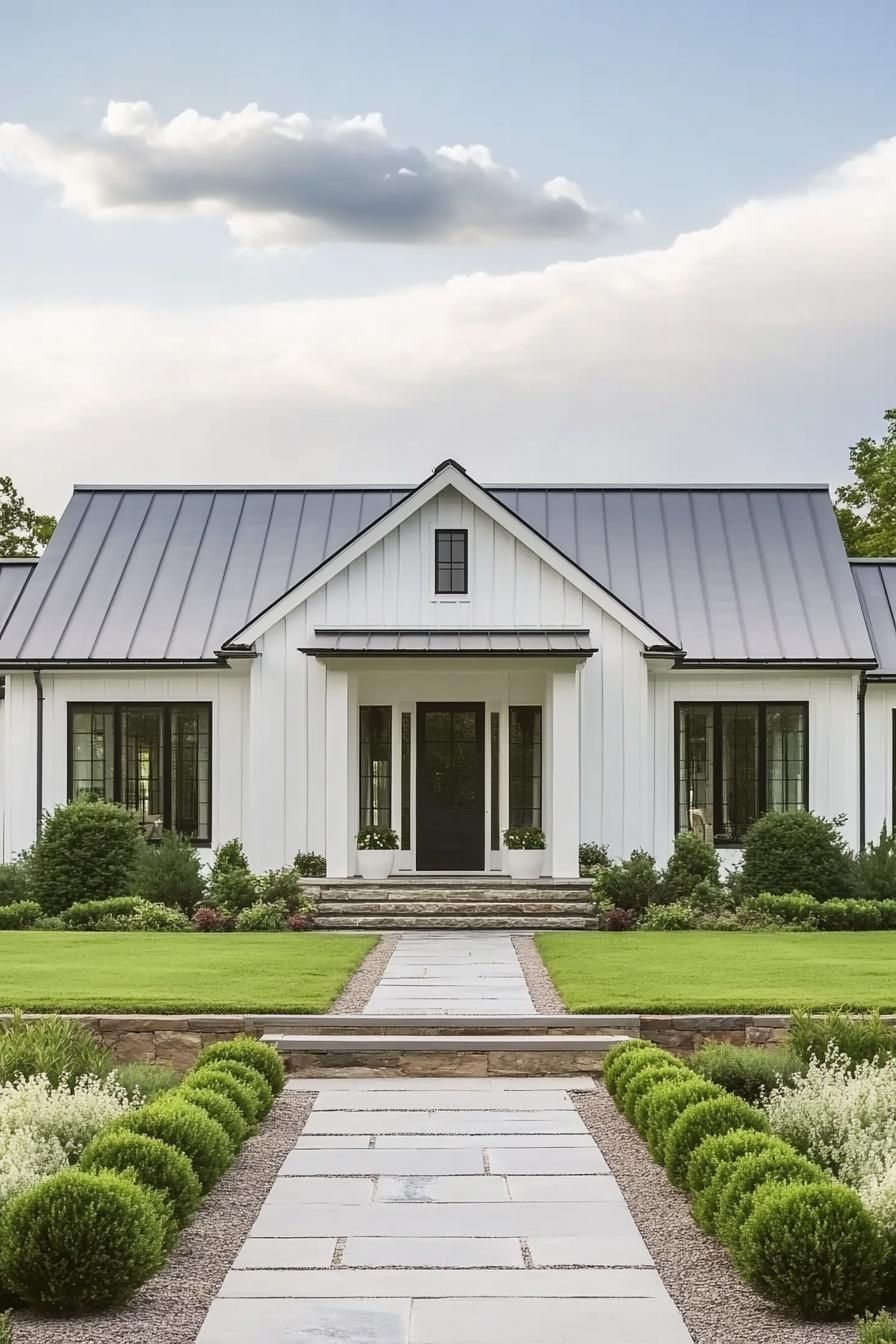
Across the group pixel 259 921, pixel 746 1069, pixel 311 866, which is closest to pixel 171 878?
pixel 259 921

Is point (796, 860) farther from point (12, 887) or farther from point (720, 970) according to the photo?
point (12, 887)

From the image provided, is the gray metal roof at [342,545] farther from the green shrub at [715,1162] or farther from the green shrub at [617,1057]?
the green shrub at [715,1162]

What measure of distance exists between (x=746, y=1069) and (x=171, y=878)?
36.1 feet

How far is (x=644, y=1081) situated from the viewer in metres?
8.41

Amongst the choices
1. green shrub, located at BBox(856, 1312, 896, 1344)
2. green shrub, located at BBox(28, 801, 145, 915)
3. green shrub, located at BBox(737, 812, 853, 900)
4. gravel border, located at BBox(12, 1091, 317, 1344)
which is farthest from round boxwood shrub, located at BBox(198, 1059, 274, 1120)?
green shrub, located at BBox(737, 812, 853, 900)

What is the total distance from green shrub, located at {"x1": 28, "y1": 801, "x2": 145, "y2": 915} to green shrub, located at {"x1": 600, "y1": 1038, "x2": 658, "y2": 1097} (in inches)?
417

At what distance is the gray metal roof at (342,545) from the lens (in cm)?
2152

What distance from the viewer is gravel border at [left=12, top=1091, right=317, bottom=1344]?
5227 mm

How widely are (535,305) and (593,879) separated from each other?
10.7 metres

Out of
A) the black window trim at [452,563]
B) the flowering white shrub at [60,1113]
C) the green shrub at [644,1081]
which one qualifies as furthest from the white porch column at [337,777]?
the flowering white shrub at [60,1113]

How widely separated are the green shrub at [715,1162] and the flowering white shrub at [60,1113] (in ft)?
9.59

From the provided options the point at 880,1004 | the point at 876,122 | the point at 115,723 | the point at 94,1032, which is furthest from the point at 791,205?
the point at 94,1032

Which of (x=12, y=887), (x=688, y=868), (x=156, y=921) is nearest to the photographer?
(x=156, y=921)

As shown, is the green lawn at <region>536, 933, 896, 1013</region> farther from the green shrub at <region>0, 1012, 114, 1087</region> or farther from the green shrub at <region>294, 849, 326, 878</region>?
the green shrub at <region>0, 1012, 114, 1087</region>
